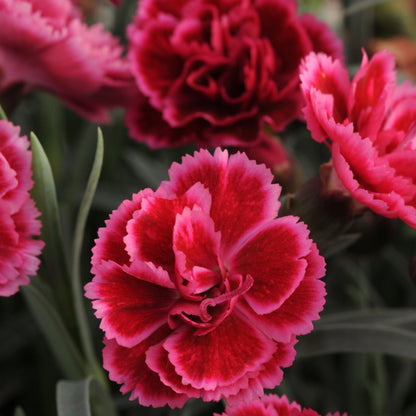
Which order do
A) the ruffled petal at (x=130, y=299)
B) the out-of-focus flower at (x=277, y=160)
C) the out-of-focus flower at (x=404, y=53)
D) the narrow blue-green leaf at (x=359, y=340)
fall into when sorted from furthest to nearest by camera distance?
the out-of-focus flower at (x=404, y=53)
the out-of-focus flower at (x=277, y=160)
the narrow blue-green leaf at (x=359, y=340)
the ruffled petal at (x=130, y=299)

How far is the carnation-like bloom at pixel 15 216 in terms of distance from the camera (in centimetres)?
38

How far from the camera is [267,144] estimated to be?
610 mm

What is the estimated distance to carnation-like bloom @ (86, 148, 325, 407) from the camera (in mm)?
347

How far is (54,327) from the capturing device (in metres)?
0.51

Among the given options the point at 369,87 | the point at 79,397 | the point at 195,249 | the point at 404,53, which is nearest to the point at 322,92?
the point at 369,87

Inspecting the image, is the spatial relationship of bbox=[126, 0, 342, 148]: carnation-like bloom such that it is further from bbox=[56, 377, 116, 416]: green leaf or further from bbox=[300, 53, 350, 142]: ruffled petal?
bbox=[56, 377, 116, 416]: green leaf

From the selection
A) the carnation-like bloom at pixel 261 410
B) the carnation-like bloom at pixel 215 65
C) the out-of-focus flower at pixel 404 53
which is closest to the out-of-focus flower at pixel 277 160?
the carnation-like bloom at pixel 215 65

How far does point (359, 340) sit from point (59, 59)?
37cm

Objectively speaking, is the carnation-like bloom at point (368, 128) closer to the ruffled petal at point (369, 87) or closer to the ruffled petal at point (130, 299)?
the ruffled petal at point (369, 87)

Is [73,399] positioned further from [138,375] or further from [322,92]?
[322,92]

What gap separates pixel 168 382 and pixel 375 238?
36cm

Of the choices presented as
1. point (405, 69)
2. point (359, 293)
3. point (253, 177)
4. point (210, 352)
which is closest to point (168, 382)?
point (210, 352)

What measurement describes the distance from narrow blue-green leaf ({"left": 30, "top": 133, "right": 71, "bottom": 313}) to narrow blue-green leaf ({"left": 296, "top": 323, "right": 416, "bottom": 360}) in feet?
0.72

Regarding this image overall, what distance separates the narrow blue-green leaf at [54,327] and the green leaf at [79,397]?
0.11 feet
